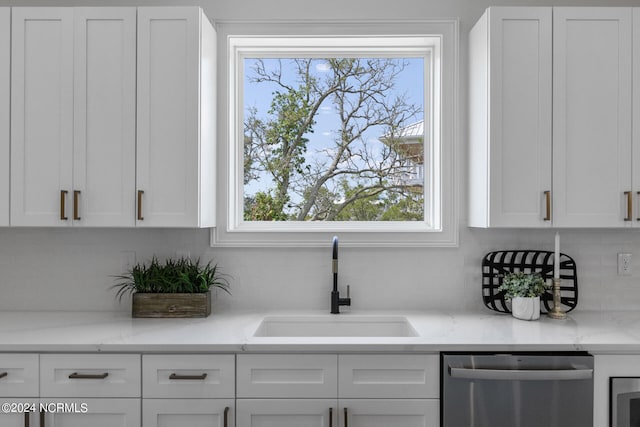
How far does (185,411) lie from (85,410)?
1.21 ft

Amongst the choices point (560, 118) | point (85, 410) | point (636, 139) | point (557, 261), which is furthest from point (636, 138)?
point (85, 410)

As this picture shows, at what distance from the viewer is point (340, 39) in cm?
255

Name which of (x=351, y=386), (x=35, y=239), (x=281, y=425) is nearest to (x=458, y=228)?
(x=351, y=386)

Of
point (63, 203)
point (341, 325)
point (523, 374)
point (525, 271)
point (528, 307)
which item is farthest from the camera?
point (525, 271)

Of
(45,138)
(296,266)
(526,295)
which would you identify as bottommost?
(526,295)

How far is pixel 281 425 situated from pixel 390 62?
187 centimetres

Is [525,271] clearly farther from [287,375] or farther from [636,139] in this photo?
[287,375]

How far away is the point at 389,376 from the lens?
74.3 inches

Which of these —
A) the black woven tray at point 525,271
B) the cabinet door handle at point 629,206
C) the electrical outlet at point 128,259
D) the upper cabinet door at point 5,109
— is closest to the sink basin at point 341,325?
the black woven tray at point 525,271

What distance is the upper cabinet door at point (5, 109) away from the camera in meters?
2.16

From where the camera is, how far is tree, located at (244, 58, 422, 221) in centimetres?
269

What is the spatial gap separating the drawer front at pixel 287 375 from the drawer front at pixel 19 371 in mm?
755

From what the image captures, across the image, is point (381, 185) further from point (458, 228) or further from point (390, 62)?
point (390, 62)

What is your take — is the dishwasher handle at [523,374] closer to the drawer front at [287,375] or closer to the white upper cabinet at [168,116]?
the drawer front at [287,375]
